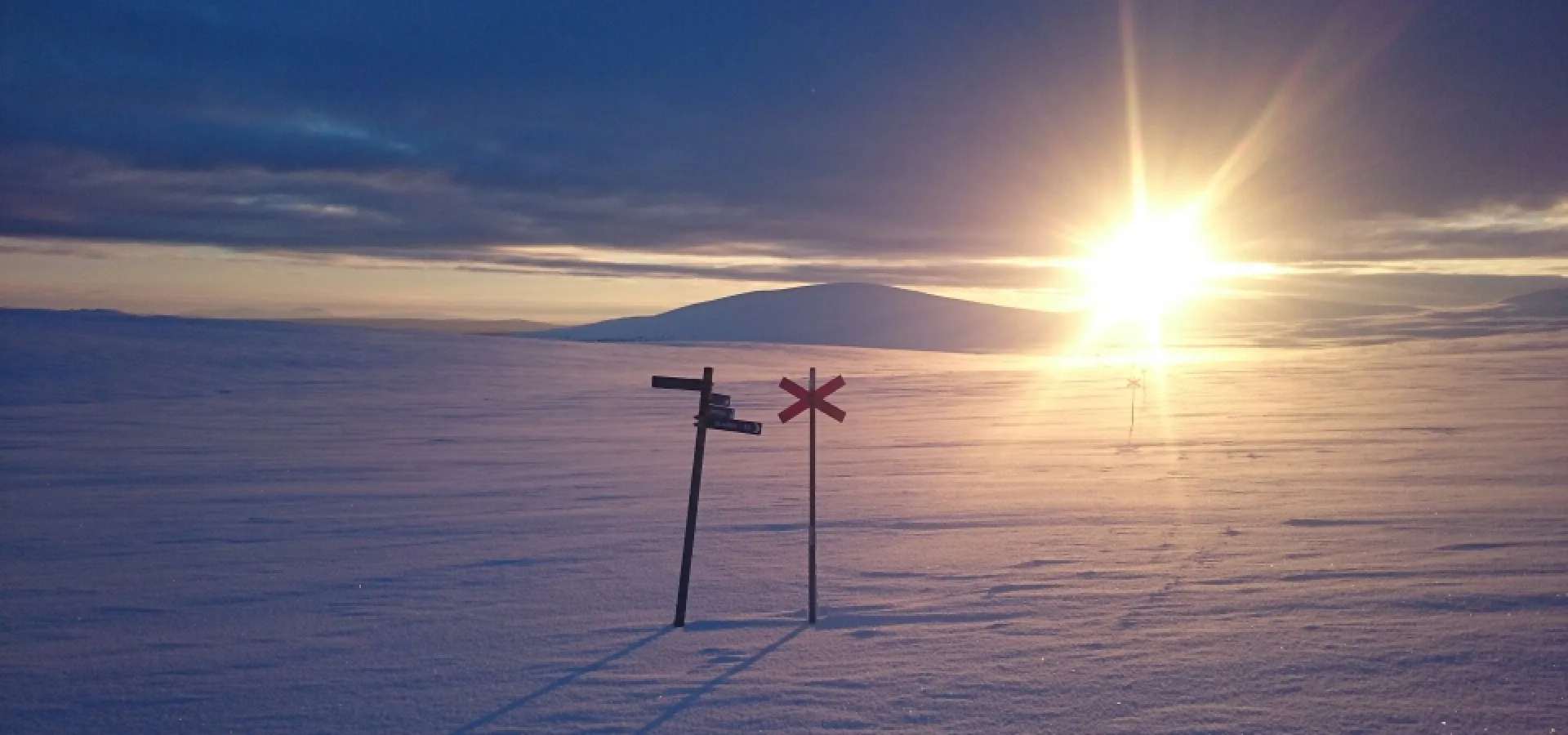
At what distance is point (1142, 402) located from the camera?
1105 inches

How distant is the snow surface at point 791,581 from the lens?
Answer: 19.1ft

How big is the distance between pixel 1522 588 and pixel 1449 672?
2.15 meters

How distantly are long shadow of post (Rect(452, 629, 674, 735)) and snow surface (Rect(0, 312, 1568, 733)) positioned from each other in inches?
1.1

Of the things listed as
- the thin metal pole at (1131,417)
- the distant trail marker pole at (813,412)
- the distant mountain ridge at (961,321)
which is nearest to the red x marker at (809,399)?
the distant trail marker pole at (813,412)

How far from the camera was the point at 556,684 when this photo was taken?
6.12 m

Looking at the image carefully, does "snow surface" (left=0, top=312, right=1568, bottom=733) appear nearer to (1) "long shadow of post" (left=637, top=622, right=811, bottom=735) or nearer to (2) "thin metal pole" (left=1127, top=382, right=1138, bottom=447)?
(1) "long shadow of post" (left=637, top=622, right=811, bottom=735)

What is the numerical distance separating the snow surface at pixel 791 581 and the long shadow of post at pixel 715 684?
2 cm

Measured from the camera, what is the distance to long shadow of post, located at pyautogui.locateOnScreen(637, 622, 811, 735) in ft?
18.3

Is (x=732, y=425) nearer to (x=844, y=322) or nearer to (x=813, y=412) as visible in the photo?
(x=813, y=412)

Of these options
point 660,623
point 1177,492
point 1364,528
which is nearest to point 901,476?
point 1177,492

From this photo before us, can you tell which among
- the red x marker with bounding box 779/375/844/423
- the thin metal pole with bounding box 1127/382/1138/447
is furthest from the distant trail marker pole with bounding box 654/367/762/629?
the thin metal pole with bounding box 1127/382/1138/447

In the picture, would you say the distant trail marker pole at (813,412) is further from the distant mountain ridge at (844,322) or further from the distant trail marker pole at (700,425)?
the distant mountain ridge at (844,322)

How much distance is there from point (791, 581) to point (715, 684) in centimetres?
→ 244

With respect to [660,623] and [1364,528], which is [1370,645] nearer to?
[1364,528]
